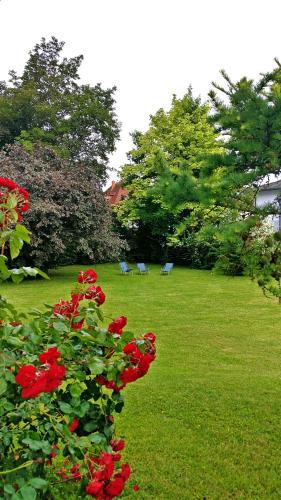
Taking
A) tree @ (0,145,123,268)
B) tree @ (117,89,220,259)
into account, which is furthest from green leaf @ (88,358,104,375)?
tree @ (117,89,220,259)

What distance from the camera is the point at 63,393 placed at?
1.80 meters

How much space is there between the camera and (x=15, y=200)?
193 cm

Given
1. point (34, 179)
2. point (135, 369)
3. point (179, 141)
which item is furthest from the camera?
point (179, 141)

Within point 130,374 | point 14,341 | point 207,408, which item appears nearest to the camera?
point 14,341

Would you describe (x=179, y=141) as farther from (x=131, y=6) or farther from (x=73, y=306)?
(x=73, y=306)

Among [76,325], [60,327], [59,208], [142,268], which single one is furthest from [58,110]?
[60,327]

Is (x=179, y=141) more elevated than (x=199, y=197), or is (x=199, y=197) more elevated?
(x=179, y=141)

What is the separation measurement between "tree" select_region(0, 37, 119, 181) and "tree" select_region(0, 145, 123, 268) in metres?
5.90

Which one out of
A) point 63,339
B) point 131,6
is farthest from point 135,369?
point 131,6

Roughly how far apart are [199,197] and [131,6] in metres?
3.86

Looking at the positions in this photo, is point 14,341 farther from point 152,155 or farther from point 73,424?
point 152,155

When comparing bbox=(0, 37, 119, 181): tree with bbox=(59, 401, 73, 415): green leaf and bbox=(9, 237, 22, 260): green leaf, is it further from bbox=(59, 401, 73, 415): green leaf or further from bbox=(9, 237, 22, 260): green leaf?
bbox=(59, 401, 73, 415): green leaf

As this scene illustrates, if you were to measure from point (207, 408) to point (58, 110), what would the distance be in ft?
69.7

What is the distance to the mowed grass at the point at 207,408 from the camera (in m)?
3.18
